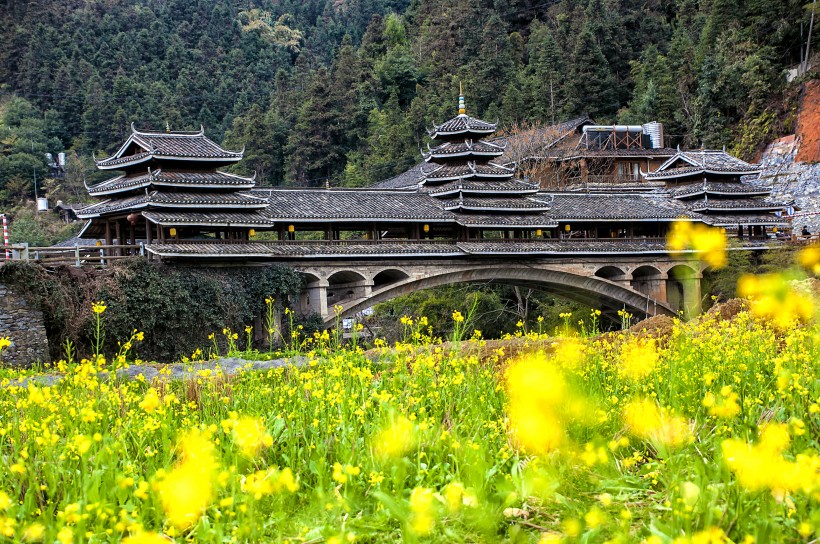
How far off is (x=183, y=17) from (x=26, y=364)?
73.3 m

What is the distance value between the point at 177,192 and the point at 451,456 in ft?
73.7

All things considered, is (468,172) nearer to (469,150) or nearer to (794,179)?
(469,150)

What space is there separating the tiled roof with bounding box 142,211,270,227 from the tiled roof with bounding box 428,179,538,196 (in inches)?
303

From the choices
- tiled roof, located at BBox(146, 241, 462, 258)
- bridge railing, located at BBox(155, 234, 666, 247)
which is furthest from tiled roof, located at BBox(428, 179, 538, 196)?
tiled roof, located at BBox(146, 241, 462, 258)

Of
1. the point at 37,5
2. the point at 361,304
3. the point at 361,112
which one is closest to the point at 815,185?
the point at 361,304

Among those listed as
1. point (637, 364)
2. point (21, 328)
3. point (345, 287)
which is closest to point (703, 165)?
point (345, 287)

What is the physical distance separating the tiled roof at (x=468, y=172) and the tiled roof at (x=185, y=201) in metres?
8.49

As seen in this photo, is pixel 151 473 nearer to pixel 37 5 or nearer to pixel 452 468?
pixel 452 468

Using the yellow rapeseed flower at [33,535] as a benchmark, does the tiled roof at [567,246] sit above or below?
above

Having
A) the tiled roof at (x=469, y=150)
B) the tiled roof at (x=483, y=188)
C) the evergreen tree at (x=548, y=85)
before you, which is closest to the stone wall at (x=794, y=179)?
the tiled roof at (x=483, y=188)

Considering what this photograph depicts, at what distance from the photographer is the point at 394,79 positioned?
2450 inches

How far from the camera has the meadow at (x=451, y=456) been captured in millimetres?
3648

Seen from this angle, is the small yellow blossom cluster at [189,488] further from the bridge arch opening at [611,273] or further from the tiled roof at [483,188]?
the bridge arch opening at [611,273]

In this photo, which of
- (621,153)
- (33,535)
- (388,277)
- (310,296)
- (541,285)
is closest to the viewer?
(33,535)
